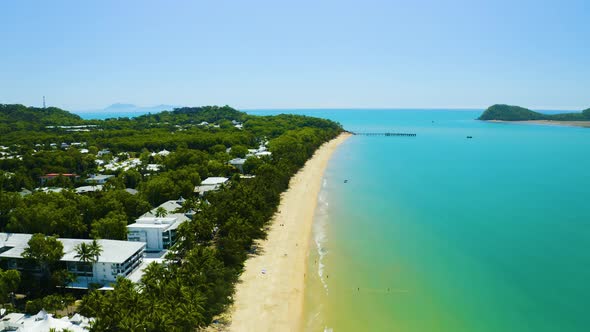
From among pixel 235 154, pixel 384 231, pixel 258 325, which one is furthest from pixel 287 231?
pixel 235 154

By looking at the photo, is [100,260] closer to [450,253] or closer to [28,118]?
[450,253]

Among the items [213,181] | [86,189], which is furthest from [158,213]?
[213,181]

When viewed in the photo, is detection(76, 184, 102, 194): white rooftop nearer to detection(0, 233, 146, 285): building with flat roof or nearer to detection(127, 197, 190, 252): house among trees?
detection(127, 197, 190, 252): house among trees

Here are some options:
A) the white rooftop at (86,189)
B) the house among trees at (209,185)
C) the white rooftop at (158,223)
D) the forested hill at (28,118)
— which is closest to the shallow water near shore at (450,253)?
the white rooftop at (158,223)

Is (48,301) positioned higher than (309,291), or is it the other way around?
(48,301)

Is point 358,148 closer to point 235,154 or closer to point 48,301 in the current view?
point 235,154

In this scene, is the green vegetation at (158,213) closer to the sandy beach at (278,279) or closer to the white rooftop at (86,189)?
the sandy beach at (278,279)
